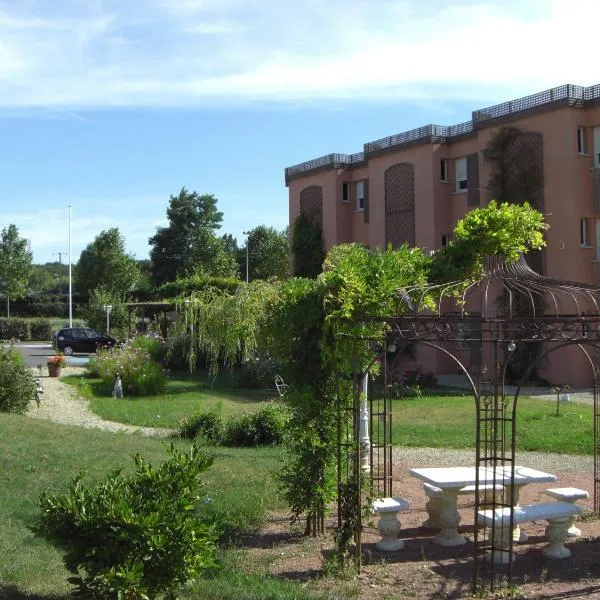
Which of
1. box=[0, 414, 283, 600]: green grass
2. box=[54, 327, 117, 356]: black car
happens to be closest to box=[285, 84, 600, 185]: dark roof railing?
box=[54, 327, 117, 356]: black car

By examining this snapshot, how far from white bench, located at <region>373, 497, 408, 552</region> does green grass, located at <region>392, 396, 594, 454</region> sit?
6.71 meters

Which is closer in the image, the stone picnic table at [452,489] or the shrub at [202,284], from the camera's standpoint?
the stone picnic table at [452,489]

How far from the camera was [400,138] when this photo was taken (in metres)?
32.0

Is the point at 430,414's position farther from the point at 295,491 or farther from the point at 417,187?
the point at 417,187

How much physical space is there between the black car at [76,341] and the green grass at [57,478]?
25536mm

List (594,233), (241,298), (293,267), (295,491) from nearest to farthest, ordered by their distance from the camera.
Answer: (295,491)
(241,298)
(594,233)
(293,267)

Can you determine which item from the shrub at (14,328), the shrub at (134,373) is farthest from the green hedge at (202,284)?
the shrub at (14,328)

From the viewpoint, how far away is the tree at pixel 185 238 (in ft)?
204

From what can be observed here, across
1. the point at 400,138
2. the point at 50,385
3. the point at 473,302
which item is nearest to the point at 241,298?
the point at 50,385

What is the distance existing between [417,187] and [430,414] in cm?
1420

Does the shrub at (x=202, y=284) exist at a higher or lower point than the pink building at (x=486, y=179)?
lower

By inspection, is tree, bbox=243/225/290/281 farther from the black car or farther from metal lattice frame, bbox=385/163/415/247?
metal lattice frame, bbox=385/163/415/247

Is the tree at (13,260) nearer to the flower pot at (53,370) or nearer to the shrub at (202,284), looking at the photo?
the shrub at (202,284)

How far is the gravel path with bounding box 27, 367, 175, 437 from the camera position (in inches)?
667
